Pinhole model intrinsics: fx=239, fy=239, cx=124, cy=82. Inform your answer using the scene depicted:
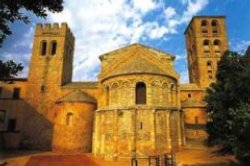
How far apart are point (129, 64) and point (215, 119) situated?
12.4 m

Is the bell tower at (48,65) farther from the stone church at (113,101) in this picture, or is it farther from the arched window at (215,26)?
the arched window at (215,26)

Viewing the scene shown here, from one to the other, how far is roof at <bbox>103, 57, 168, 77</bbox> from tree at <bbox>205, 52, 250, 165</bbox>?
7.87 metres

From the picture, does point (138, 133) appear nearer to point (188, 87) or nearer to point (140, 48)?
point (140, 48)

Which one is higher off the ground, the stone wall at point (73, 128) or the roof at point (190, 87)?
the roof at point (190, 87)

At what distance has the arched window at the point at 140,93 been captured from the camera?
81.9 feet

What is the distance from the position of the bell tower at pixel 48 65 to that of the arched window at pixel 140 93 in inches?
604

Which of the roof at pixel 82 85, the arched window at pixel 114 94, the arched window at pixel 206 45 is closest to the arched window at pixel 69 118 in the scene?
the roof at pixel 82 85

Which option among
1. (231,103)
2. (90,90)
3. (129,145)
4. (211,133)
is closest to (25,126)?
(90,90)

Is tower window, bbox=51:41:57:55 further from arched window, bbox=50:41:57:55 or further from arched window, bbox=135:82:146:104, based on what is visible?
arched window, bbox=135:82:146:104

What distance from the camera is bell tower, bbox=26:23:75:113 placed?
35.6m

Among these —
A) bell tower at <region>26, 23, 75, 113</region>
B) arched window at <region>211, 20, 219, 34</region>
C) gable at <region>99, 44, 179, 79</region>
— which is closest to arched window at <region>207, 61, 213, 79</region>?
arched window at <region>211, 20, 219, 34</region>

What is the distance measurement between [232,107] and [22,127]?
29.2 metres

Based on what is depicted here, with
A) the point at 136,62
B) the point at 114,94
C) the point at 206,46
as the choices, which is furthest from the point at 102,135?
the point at 206,46

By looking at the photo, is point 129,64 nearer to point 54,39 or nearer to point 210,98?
point 210,98
